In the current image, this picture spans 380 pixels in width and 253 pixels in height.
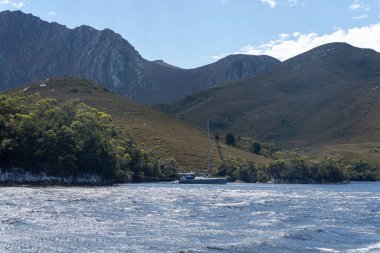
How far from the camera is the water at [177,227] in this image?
5128 centimetres

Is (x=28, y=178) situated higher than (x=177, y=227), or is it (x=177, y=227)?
(x=28, y=178)

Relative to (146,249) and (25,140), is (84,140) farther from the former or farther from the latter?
(146,249)

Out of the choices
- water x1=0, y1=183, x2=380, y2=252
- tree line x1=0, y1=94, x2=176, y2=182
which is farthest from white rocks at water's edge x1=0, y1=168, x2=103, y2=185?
water x1=0, y1=183, x2=380, y2=252

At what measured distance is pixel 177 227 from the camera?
63.8m

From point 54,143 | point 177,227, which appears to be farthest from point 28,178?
point 177,227

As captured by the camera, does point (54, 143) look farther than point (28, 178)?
Yes

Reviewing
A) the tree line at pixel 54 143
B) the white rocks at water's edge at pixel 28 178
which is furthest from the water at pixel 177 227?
the tree line at pixel 54 143

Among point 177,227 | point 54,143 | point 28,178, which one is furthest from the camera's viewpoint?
point 54,143

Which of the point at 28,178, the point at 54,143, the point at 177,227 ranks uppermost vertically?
the point at 54,143

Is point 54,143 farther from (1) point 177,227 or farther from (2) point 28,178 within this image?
(1) point 177,227

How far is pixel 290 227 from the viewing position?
67.0 metres

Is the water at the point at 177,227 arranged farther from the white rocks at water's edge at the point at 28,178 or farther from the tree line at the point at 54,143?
the tree line at the point at 54,143

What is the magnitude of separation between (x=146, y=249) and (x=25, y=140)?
118 meters

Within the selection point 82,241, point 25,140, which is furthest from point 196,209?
point 25,140
